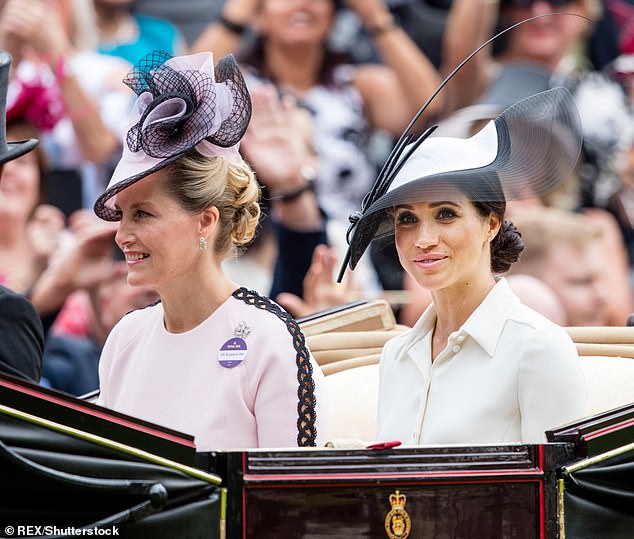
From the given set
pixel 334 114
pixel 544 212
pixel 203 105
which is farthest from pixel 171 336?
pixel 334 114

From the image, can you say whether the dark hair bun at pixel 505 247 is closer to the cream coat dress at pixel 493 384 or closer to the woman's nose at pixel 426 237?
the cream coat dress at pixel 493 384

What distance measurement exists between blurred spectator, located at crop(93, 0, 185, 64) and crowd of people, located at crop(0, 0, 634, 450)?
0.04 feet

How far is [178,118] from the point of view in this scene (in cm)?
240

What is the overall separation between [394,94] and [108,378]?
3.34 m

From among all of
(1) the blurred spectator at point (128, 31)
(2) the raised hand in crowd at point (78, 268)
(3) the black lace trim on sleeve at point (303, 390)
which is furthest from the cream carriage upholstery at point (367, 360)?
(1) the blurred spectator at point (128, 31)

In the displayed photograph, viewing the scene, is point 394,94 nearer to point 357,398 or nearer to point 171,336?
point 357,398

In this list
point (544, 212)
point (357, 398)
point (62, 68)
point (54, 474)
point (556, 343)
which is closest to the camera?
point (54, 474)

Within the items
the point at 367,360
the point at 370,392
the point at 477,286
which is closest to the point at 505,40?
the point at 367,360

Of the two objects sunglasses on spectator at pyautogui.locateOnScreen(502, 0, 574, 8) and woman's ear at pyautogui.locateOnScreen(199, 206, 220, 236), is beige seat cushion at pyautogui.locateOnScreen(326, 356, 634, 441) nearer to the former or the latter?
woman's ear at pyautogui.locateOnScreen(199, 206, 220, 236)

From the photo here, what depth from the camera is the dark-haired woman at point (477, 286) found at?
2.29 m

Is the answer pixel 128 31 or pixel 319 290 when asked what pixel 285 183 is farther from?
pixel 128 31

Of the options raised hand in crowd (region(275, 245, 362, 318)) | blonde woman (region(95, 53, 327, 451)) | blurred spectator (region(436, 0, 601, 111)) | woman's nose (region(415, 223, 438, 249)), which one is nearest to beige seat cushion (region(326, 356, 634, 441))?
blonde woman (region(95, 53, 327, 451))

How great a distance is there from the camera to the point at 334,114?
5.54 m

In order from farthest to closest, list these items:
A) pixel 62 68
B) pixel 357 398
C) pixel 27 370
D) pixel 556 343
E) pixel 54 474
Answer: pixel 62 68, pixel 357 398, pixel 27 370, pixel 556 343, pixel 54 474
